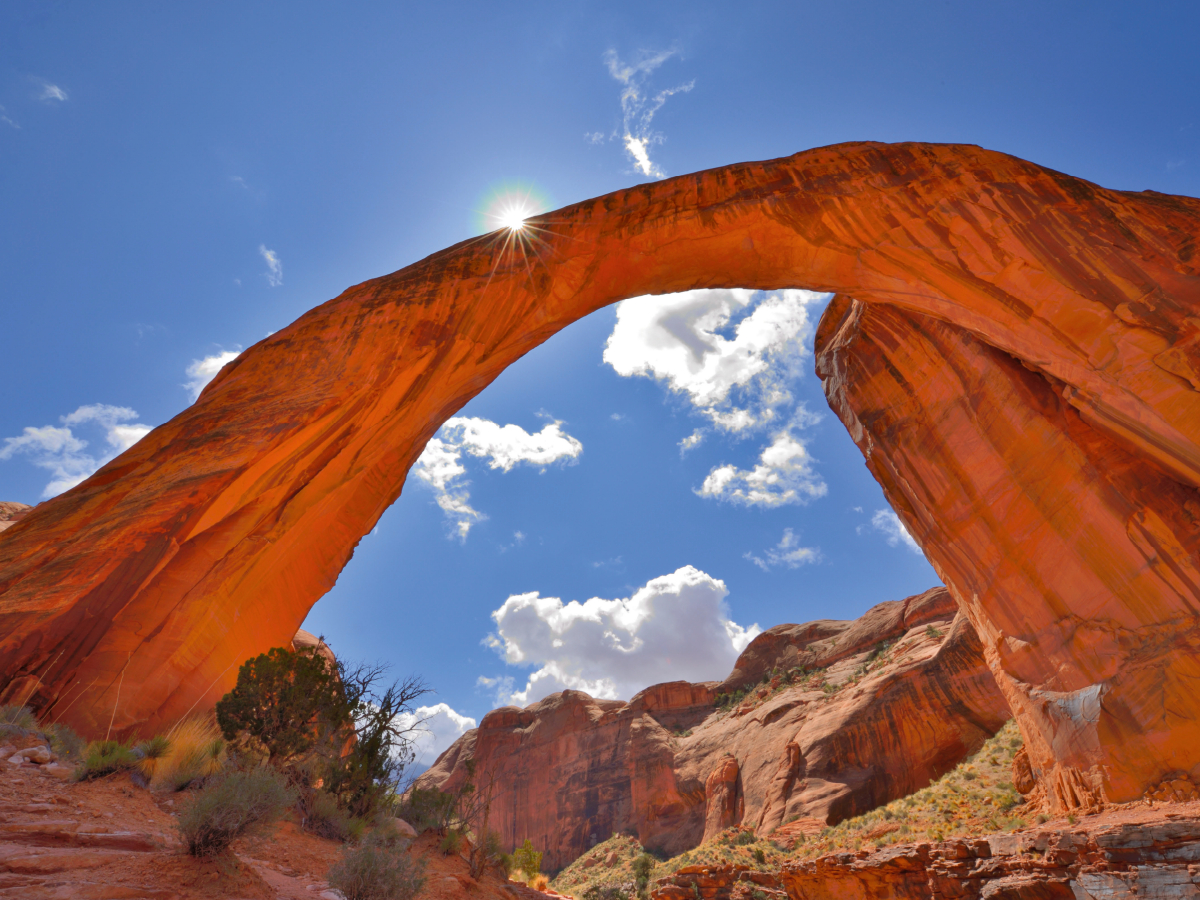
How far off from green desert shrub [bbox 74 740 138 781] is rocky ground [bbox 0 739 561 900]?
11cm

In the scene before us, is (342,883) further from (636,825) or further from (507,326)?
(636,825)

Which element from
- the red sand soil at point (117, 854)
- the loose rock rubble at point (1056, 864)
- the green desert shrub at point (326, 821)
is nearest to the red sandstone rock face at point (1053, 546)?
the loose rock rubble at point (1056, 864)

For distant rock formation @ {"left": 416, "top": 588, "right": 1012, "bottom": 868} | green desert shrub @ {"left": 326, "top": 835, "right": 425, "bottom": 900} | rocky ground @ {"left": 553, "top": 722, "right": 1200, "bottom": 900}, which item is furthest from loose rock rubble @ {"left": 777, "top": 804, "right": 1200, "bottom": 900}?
green desert shrub @ {"left": 326, "top": 835, "right": 425, "bottom": 900}

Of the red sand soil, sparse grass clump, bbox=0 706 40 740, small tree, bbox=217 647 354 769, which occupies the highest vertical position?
small tree, bbox=217 647 354 769

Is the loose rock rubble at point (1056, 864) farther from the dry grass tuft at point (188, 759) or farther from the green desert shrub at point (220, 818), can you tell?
the dry grass tuft at point (188, 759)

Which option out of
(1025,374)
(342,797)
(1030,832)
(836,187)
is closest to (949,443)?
(1025,374)

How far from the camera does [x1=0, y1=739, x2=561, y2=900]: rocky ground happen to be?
136 inches

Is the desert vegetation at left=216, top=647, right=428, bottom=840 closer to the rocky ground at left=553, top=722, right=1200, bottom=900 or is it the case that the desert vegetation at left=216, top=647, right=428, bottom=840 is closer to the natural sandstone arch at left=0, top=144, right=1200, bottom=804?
the natural sandstone arch at left=0, top=144, right=1200, bottom=804

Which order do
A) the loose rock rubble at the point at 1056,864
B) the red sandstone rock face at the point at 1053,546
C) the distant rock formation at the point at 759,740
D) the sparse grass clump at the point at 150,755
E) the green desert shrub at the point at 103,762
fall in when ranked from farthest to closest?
the distant rock formation at the point at 759,740 < the red sandstone rock face at the point at 1053,546 < the loose rock rubble at the point at 1056,864 < the sparse grass clump at the point at 150,755 < the green desert shrub at the point at 103,762

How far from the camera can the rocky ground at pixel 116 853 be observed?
345 centimetres

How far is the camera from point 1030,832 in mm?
10547

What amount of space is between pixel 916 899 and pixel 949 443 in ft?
33.6

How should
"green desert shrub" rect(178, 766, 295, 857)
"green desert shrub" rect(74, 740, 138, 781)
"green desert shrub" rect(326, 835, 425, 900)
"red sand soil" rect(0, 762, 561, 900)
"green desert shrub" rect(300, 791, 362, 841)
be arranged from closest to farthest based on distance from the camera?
"red sand soil" rect(0, 762, 561, 900), "green desert shrub" rect(178, 766, 295, 857), "green desert shrub" rect(326, 835, 425, 900), "green desert shrub" rect(74, 740, 138, 781), "green desert shrub" rect(300, 791, 362, 841)

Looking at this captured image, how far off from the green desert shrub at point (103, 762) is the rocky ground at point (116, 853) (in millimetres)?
108
